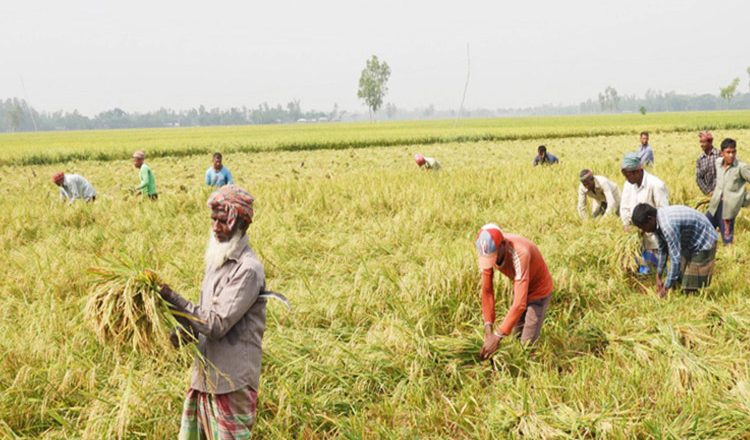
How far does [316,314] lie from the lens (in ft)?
13.6

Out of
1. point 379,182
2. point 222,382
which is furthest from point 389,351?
point 379,182

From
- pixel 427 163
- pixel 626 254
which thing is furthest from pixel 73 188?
pixel 626 254

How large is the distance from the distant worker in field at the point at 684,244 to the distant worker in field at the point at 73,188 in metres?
8.60

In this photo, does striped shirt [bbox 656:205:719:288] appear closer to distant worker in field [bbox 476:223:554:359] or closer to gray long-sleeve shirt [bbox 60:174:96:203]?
distant worker in field [bbox 476:223:554:359]

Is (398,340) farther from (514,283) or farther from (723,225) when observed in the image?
(723,225)

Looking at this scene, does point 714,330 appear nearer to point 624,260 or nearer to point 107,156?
point 624,260

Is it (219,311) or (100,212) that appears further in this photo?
(100,212)

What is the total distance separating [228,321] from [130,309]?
1.50ft

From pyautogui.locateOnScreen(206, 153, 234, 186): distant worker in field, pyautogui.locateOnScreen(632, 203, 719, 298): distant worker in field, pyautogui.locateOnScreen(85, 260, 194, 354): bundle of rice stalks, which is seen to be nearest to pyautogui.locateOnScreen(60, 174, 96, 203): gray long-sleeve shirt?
pyautogui.locateOnScreen(206, 153, 234, 186): distant worker in field

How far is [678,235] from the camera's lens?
4070 mm

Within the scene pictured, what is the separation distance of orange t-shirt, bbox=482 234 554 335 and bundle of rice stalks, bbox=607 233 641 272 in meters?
1.79

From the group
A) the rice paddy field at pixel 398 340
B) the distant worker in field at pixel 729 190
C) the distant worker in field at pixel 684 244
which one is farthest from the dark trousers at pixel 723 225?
the distant worker in field at pixel 684 244

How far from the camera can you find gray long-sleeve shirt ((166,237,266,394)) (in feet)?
6.93

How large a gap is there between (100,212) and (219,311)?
694cm
